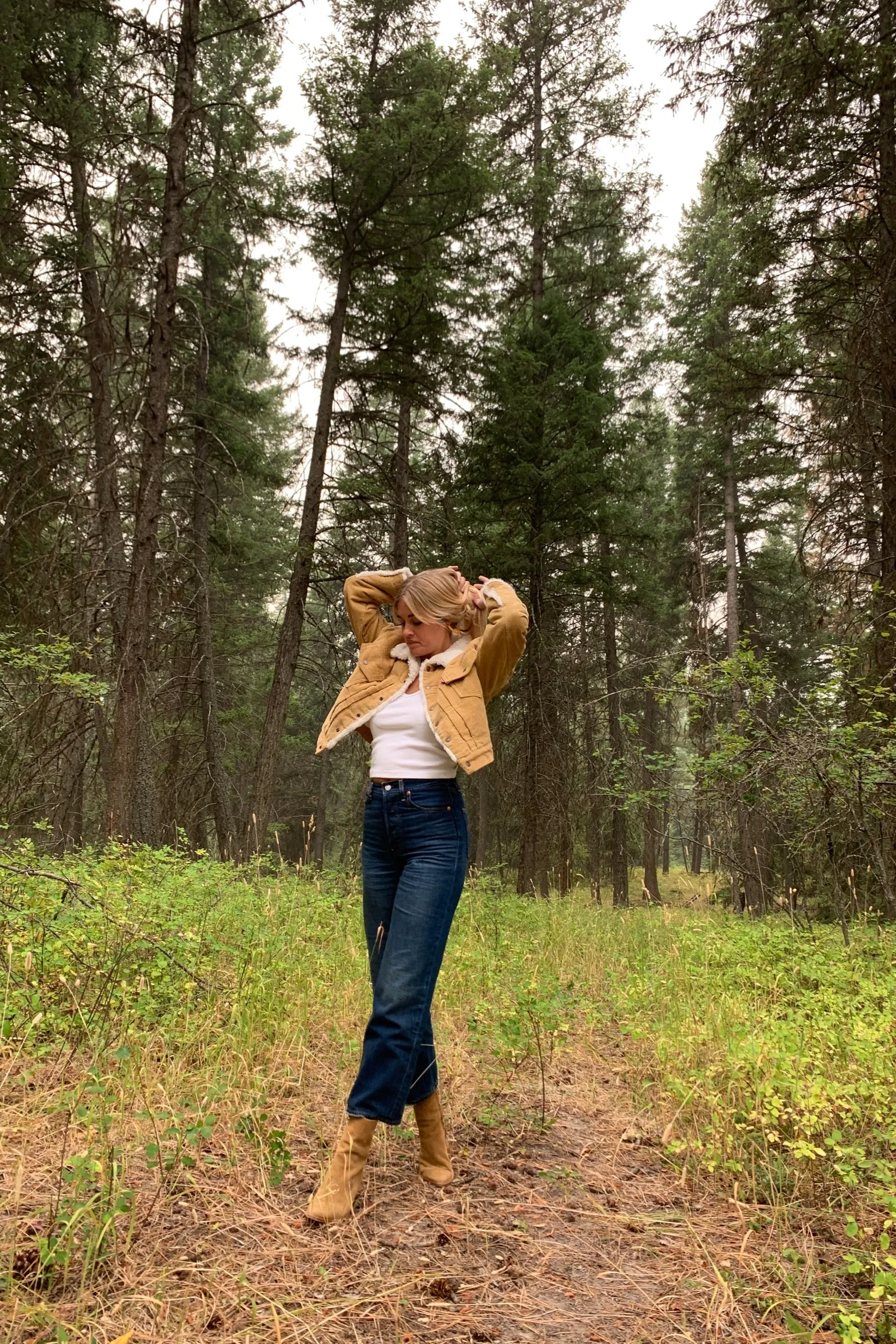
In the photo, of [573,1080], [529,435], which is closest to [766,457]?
[529,435]

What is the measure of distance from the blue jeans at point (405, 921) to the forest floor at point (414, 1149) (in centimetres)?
39

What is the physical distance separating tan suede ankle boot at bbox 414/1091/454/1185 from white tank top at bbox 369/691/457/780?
1177 mm

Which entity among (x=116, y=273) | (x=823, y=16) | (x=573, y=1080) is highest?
(x=823, y=16)

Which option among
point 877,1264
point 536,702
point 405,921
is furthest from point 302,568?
point 877,1264

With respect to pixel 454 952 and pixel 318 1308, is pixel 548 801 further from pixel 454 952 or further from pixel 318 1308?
pixel 318 1308

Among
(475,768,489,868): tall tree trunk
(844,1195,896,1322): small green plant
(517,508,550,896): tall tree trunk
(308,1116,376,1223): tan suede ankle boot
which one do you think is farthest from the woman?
(475,768,489,868): tall tree trunk

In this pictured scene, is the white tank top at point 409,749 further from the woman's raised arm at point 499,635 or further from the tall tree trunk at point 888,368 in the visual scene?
the tall tree trunk at point 888,368

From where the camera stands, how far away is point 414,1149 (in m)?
3.09

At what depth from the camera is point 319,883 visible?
7.20 metres

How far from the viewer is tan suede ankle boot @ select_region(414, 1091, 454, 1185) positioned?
279cm

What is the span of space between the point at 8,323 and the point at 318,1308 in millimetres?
9821

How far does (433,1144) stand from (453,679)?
1742 mm

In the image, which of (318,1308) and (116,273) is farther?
(116,273)

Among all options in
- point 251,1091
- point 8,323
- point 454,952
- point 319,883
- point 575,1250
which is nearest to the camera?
point 575,1250
